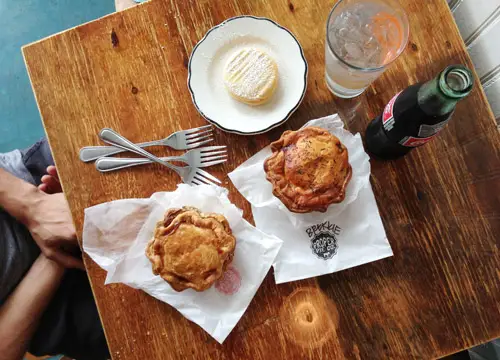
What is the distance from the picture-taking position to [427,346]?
38.0 inches

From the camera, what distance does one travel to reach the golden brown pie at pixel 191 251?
90cm

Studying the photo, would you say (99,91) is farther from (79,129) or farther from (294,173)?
(294,173)

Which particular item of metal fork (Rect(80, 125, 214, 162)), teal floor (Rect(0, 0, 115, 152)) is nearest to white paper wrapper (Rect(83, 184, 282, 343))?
metal fork (Rect(80, 125, 214, 162))

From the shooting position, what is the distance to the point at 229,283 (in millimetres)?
967

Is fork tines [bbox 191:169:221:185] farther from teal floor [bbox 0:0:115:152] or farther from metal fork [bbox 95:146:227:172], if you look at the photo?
teal floor [bbox 0:0:115:152]

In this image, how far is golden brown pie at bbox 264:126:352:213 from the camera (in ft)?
2.96

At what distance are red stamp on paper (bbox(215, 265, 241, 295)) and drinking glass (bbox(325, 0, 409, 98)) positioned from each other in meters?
0.56

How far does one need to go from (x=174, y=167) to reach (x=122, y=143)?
0.51 ft

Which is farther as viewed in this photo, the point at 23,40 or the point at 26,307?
the point at 23,40

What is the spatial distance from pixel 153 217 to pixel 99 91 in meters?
0.38

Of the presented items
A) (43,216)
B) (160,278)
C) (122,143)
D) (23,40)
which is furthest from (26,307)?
Answer: (23,40)

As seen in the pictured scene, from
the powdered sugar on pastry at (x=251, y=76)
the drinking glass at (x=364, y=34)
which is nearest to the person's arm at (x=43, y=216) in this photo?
the powdered sugar on pastry at (x=251, y=76)

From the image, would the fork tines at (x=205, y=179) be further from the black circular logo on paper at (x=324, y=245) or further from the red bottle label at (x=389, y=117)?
the red bottle label at (x=389, y=117)

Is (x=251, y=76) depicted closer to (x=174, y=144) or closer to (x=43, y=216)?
(x=174, y=144)
